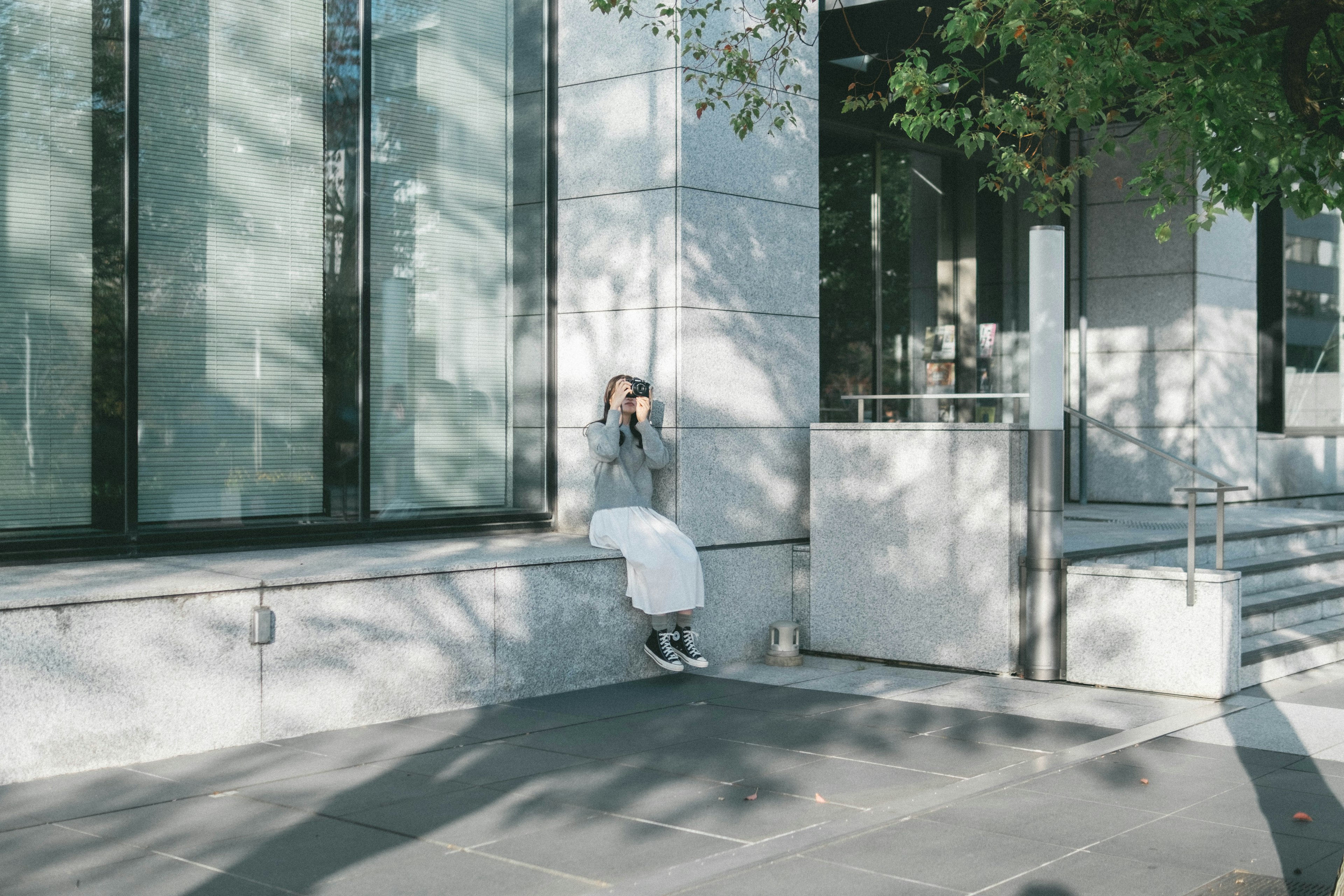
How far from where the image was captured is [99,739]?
6312 mm

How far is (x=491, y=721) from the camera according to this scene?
7.53 m

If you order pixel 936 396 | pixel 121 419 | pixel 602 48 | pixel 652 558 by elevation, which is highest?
pixel 602 48

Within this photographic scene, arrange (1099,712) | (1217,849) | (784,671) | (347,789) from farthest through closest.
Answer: (784,671), (1099,712), (347,789), (1217,849)

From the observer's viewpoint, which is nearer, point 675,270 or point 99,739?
point 99,739

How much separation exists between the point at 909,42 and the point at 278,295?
5.30m

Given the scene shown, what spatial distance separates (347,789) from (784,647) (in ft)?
13.4

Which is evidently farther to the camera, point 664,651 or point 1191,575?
point 664,651

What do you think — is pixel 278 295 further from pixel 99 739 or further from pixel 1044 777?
pixel 1044 777

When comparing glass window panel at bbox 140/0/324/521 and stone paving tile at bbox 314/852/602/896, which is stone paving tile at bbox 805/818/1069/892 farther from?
glass window panel at bbox 140/0/324/521

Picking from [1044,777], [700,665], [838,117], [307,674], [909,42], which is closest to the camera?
[1044,777]

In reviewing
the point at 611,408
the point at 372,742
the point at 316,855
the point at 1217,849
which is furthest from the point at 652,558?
the point at 1217,849

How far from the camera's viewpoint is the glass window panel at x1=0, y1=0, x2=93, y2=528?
730 centimetres

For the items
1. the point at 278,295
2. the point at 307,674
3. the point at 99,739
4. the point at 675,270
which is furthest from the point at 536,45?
the point at 99,739

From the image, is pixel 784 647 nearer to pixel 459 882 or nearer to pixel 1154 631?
pixel 1154 631
